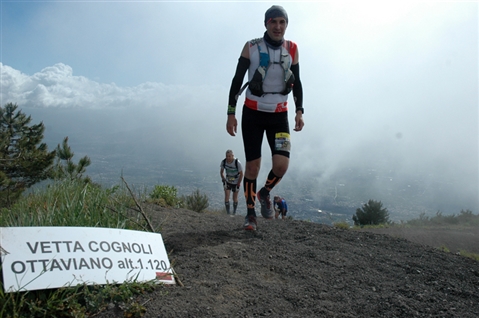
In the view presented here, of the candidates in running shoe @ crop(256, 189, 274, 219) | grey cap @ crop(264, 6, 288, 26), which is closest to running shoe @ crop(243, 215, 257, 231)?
running shoe @ crop(256, 189, 274, 219)

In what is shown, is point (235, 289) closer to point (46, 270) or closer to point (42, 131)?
point (46, 270)

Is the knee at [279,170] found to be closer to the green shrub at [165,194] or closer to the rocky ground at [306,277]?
the rocky ground at [306,277]

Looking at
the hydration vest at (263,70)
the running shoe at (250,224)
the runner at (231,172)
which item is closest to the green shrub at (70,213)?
the running shoe at (250,224)

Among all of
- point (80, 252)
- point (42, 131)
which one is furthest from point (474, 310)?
point (42, 131)

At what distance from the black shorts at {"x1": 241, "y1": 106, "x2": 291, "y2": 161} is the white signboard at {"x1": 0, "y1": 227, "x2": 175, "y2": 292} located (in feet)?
6.09

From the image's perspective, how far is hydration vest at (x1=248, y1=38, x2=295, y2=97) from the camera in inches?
147

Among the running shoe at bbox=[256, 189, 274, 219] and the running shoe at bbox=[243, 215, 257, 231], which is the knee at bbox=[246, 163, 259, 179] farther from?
the running shoe at bbox=[243, 215, 257, 231]

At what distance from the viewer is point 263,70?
12.2 feet

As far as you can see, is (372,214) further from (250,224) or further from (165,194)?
(250,224)

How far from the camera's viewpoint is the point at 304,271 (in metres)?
2.70

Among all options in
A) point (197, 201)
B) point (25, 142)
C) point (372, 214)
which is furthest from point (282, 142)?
point (25, 142)

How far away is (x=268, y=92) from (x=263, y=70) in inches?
9.1

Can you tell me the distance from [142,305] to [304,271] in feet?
4.14

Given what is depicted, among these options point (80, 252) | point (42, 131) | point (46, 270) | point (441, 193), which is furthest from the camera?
point (441, 193)
